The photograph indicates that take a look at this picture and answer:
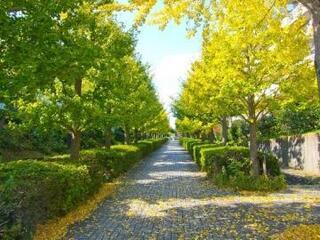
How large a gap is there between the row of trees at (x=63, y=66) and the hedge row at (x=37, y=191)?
1601 millimetres

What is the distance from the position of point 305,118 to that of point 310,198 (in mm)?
18179

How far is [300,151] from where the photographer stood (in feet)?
77.9

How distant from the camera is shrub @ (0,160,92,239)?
23.0 feet

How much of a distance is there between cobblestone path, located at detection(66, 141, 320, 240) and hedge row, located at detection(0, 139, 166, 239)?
0.63 metres

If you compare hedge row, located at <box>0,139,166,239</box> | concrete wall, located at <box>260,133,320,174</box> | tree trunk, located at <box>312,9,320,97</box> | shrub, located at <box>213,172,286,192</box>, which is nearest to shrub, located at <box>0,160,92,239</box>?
hedge row, located at <box>0,139,166,239</box>

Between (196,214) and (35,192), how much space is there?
13.0 ft

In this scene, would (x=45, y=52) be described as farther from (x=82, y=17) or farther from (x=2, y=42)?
(x=82, y=17)

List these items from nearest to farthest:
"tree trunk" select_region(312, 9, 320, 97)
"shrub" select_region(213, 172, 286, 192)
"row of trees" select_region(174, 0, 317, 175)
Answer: "tree trunk" select_region(312, 9, 320, 97) < "row of trees" select_region(174, 0, 317, 175) < "shrub" select_region(213, 172, 286, 192)

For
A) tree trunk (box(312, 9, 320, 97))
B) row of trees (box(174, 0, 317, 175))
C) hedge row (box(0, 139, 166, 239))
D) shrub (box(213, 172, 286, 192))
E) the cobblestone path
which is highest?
row of trees (box(174, 0, 317, 175))

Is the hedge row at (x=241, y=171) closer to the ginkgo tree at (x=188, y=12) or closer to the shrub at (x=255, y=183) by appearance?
the shrub at (x=255, y=183)

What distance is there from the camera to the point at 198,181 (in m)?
18.7

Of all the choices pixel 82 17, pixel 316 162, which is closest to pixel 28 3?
pixel 82 17

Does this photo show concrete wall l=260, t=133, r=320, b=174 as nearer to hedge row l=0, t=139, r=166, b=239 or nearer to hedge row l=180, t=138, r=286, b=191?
hedge row l=180, t=138, r=286, b=191

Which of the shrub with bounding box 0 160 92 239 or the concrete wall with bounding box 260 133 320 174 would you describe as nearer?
the shrub with bounding box 0 160 92 239
